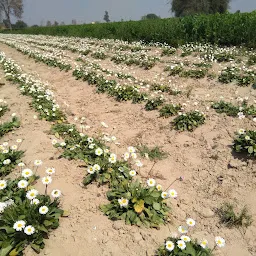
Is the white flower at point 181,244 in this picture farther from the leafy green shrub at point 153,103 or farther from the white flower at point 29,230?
the leafy green shrub at point 153,103

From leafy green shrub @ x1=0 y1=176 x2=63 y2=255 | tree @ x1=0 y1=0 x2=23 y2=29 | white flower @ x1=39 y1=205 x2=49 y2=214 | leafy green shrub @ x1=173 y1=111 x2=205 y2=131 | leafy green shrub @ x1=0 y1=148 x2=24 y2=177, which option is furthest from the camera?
tree @ x1=0 y1=0 x2=23 y2=29

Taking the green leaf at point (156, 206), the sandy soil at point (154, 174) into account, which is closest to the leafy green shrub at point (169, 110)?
the sandy soil at point (154, 174)

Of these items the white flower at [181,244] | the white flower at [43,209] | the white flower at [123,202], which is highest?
the white flower at [43,209]

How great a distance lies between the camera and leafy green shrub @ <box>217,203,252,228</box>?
3.46m

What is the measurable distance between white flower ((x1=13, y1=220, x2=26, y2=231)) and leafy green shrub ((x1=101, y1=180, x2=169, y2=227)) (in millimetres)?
1036

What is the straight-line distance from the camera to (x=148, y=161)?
4887 millimetres

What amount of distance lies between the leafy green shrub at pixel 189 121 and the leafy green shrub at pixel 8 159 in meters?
3.28

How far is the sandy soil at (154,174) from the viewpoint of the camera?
10.1ft

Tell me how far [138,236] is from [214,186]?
5.66ft

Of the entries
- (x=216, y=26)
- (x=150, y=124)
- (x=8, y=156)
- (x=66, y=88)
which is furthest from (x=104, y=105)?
(x=216, y=26)

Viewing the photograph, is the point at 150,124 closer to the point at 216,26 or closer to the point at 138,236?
the point at 138,236

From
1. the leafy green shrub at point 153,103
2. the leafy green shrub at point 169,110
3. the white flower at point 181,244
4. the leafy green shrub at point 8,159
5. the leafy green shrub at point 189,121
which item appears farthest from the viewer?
the leafy green shrub at point 153,103

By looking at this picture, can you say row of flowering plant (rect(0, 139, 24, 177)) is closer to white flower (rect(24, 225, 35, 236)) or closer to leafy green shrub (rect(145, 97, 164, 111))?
white flower (rect(24, 225, 35, 236))

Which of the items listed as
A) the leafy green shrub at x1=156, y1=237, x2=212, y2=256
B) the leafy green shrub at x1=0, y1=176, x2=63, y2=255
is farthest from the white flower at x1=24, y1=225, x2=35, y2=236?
the leafy green shrub at x1=156, y1=237, x2=212, y2=256
